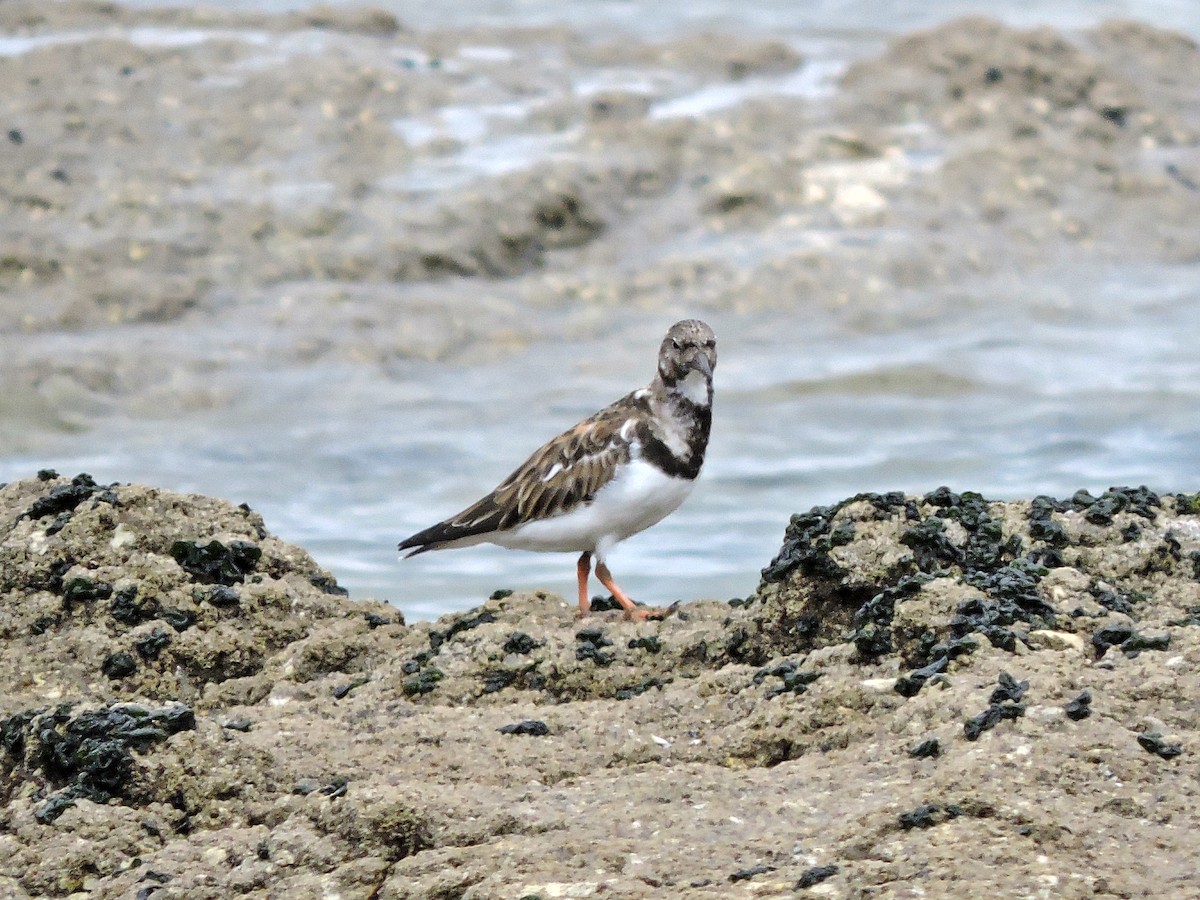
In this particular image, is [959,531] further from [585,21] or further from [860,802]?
[585,21]

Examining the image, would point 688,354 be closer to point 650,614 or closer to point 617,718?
point 650,614

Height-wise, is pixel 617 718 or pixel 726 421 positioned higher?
pixel 726 421

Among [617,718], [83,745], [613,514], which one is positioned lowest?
[617,718]

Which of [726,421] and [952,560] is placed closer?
[952,560]

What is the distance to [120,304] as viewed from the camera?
11180 millimetres

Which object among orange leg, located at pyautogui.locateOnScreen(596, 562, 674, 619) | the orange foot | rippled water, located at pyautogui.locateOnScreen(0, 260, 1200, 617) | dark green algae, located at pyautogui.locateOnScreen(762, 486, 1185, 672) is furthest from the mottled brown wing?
rippled water, located at pyautogui.locateOnScreen(0, 260, 1200, 617)

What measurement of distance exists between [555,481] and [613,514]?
250mm

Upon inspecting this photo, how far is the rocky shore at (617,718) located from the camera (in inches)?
134

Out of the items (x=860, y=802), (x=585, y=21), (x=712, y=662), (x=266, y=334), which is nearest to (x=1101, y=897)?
(x=860, y=802)

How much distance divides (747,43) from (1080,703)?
11748 millimetres

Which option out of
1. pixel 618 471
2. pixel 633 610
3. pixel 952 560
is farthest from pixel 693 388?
pixel 952 560

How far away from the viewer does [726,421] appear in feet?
36.3

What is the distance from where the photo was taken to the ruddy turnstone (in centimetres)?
607

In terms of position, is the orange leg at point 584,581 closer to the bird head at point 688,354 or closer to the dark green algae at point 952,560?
the bird head at point 688,354
